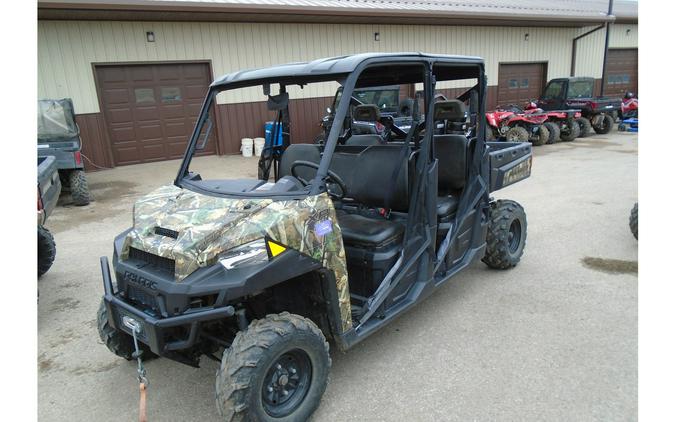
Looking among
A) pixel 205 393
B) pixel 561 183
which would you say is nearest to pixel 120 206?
pixel 205 393

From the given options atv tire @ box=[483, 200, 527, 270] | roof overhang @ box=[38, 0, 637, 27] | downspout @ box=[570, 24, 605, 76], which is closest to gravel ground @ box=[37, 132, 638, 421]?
atv tire @ box=[483, 200, 527, 270]

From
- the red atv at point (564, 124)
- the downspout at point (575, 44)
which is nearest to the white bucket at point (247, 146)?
the red atv at point (564, 124)

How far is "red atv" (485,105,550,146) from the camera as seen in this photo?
12.8 metres

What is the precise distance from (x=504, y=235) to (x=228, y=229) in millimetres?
2887

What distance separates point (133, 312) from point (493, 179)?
314 centimetres

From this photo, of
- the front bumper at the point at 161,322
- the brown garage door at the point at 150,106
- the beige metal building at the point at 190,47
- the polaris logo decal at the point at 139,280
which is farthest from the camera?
the brown garage door at the point at 150,106

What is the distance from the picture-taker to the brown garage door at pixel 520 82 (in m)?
16.9

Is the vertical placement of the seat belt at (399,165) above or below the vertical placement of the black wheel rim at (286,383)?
above

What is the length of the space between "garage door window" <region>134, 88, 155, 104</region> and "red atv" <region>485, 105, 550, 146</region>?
9.04 m

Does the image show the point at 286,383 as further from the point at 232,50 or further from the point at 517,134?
the point at 517,134

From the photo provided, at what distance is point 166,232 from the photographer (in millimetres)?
2396

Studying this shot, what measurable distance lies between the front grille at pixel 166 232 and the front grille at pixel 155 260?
0.39 feet

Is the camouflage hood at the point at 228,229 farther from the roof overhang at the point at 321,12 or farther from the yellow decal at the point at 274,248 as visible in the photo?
the roof overhang at the point at 321,12

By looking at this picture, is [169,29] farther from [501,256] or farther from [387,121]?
[501,256]
